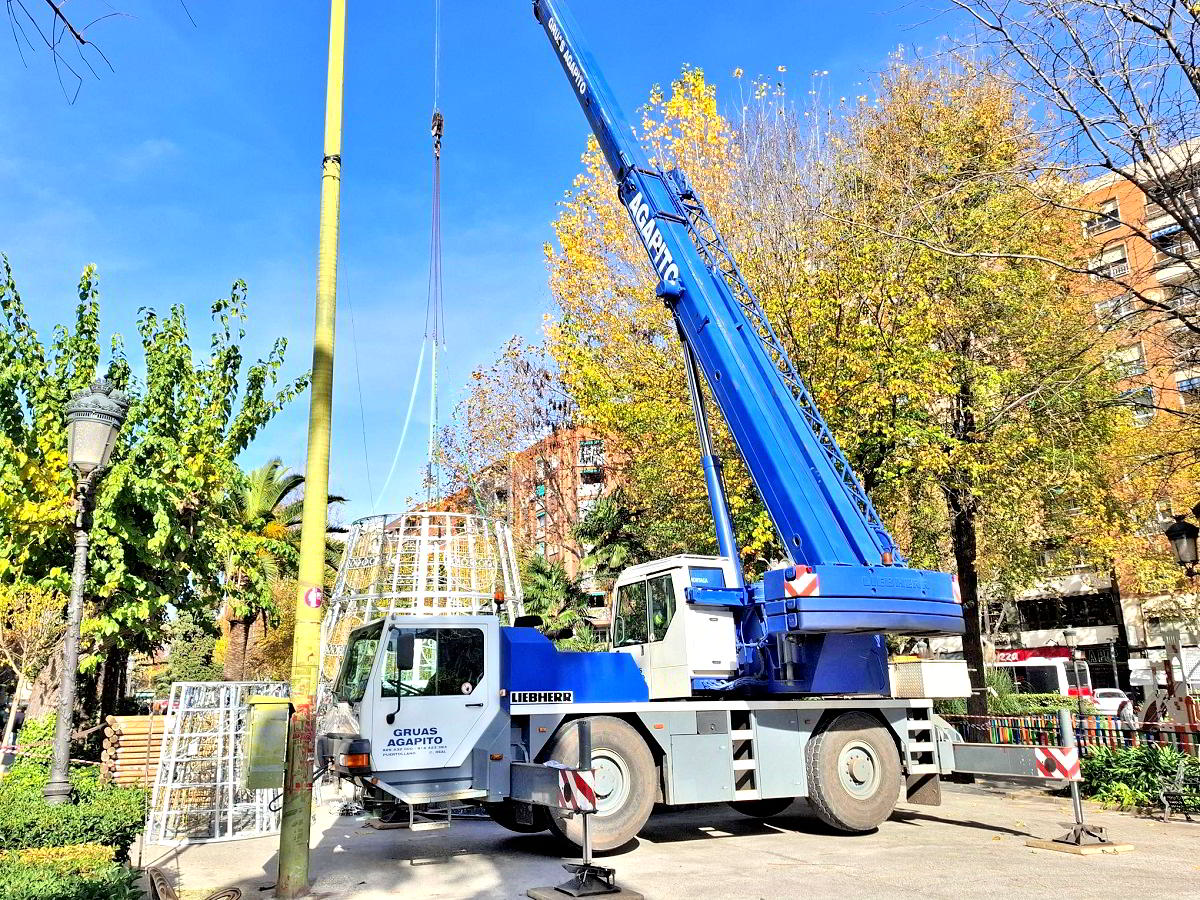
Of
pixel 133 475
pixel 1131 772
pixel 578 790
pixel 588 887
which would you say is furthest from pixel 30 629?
pixel 1131 772

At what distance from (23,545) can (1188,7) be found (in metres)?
15.1

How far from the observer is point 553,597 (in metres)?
25.6

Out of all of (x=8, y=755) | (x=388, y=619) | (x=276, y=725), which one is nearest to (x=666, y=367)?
(x=388, y=619)

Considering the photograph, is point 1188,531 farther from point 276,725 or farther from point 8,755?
point 8,755

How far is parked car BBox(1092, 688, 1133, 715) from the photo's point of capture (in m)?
28.7

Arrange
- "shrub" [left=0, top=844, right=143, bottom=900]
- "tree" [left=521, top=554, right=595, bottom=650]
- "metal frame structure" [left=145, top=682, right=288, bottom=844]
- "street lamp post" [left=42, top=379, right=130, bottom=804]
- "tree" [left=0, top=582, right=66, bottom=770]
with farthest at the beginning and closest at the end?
1. "tree" [left=521, top=554, right=595, bottom=650]
2. "tree" [left=0, top=582, right=66, bottom=770]
3. "metal frame structure" [left=145, top=682, right=288, bottom=844]
4. "street lamp post" [left=42, top=379, right=130, bottom=804]
5. "shrub" [left=0, top=844, right=143, bottom=900]

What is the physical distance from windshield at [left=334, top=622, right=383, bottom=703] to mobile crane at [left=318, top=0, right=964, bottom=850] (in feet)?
0.11

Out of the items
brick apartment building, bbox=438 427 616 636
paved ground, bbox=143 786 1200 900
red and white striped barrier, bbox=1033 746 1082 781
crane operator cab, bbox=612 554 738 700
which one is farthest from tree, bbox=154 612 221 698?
red and white striped barrier, bbox=1033 746 1082 781

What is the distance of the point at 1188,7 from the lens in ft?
27.2

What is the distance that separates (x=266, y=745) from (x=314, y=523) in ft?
6.37

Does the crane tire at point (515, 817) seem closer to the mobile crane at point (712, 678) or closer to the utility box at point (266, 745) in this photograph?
the mobile crane at point (712, 678)

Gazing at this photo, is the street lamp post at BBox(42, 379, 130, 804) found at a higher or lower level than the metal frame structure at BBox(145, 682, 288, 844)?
higher

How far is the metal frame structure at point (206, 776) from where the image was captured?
37.6 feet

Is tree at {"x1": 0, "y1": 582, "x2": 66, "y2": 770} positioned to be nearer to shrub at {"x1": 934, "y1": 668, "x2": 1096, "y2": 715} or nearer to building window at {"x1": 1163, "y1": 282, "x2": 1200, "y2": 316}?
shrub at {"x1": 934, "y1": 668, "x2": 1096, "y2": 715}
